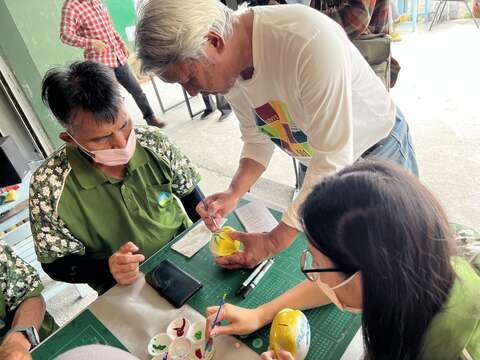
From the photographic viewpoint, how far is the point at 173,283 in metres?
1.18

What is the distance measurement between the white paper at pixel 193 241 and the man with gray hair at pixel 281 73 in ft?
0.57

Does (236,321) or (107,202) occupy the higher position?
(107,202)

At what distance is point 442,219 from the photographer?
0.68 m

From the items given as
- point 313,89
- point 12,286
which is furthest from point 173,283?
point 313,89

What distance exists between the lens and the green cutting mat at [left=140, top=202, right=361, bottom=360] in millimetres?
939

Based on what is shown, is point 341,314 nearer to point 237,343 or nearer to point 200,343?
point 237,343

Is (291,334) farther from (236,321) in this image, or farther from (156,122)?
(156,122)

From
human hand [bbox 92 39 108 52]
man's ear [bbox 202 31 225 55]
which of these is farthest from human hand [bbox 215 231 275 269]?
human hand [bbox 92 39 108 52]

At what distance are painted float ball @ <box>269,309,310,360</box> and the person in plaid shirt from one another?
3140 millimetres

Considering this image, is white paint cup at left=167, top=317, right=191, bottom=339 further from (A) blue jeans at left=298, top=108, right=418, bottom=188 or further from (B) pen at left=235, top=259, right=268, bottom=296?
(A) blue jeans at left=298, top=108, right=418, bottom=188

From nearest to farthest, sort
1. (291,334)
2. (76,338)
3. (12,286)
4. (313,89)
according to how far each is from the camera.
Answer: (291,334) → (313,89) → (76,338) → (12,286)

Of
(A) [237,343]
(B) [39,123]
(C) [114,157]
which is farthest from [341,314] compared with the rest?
(B) [39,123]

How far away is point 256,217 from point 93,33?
3.26 m

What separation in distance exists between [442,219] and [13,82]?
4100 mm
